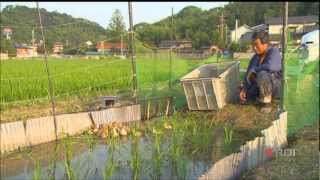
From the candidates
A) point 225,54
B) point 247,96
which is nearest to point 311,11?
point 225,54

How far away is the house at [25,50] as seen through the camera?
807 centimetres

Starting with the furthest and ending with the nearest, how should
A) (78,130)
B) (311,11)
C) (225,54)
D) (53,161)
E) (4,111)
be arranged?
(311,11), (225,54), (4,111), (78,130), (53,161)

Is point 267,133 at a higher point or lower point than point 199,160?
higher

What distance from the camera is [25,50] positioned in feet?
27.9

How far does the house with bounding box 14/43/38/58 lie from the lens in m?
8.07

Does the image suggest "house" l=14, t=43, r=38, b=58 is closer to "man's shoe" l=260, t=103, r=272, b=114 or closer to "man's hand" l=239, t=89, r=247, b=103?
"man's hand" l=239, t=89, r=247, b=103

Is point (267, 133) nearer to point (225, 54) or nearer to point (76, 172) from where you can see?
point (76, 172)

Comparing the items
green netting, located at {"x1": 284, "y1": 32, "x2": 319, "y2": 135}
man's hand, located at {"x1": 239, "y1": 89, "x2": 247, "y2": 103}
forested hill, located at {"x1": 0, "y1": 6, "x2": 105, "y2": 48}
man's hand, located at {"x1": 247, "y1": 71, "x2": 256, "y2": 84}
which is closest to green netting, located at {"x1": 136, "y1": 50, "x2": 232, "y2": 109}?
man's hand, located at {"x1": 239, "y1": 89, "x2": 247, "y2": 103}

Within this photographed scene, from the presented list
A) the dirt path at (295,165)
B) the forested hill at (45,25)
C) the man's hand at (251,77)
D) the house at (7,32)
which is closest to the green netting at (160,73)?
the man's hand at (251,77)

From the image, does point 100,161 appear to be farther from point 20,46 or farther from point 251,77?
point 20,46

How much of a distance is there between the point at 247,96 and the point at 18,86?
483 centimetres

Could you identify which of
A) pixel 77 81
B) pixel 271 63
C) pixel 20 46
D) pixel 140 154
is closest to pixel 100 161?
pixel 140 154

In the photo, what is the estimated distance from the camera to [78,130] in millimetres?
6785

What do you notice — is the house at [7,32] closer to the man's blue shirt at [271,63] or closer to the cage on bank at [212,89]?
the cage on bank at [212,89]
